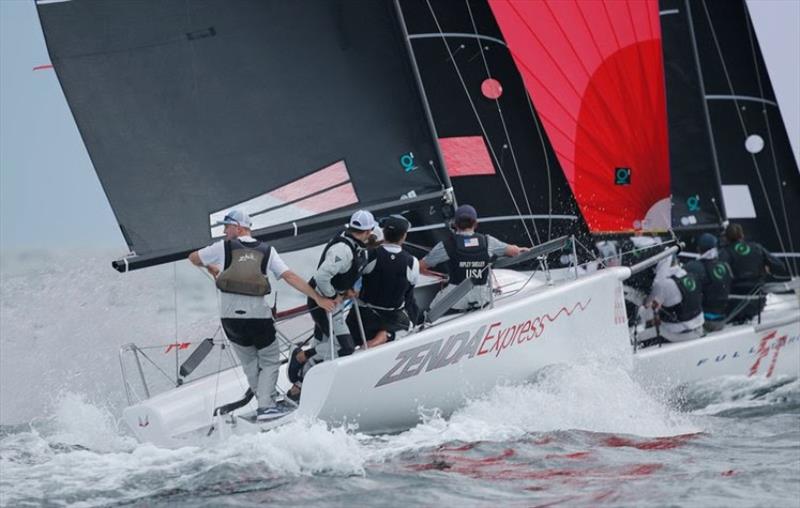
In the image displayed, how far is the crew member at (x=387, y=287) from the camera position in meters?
5.96

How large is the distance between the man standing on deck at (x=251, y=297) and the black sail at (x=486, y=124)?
8.79 ft

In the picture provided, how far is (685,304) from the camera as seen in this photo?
8.27m

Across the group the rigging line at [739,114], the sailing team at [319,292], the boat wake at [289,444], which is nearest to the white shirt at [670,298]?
the boat wake at [289,444]

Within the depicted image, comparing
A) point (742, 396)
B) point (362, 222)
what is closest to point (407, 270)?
point (362, 222)

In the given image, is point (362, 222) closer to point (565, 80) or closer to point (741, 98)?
point (565, 80)

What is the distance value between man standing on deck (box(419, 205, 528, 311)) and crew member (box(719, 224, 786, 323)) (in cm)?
285

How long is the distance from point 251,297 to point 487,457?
4.06 ft

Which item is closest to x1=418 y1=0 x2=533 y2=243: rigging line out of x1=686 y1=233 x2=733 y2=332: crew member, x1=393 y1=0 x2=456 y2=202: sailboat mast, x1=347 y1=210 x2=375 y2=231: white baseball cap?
x1=686 y1=233 x2=733 y2=332: crew member

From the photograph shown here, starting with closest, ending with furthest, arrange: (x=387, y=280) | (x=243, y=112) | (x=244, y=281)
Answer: (x=244, y=281) < (x=387, y=280) < (x=243, y=112)

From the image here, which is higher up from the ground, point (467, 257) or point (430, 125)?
point (430, 125)

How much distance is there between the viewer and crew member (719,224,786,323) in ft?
28.9

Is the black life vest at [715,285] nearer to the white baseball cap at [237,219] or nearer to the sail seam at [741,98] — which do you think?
the sail seam at [741,98]

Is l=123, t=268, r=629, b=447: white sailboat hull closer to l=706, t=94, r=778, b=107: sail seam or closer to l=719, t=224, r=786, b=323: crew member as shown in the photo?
l=719, t=224, r=786, b=323: crew member

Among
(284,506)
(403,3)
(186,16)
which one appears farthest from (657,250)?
(284,506)
